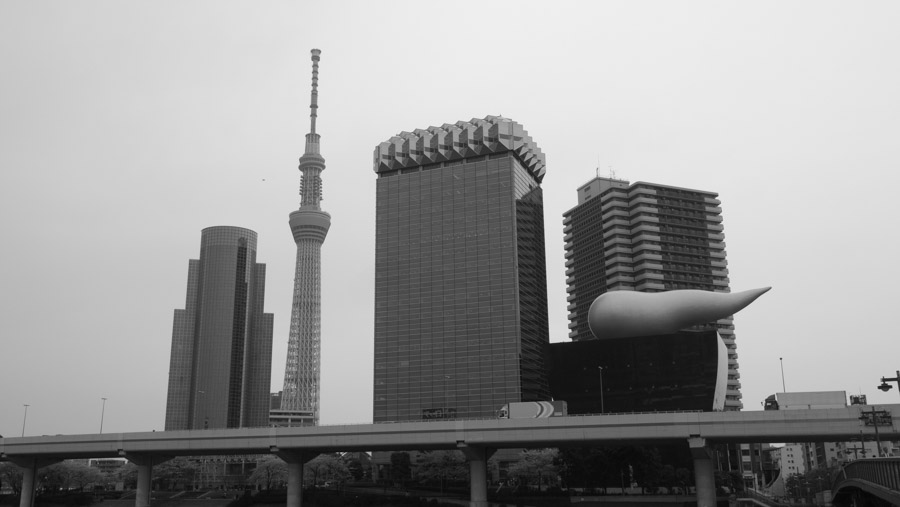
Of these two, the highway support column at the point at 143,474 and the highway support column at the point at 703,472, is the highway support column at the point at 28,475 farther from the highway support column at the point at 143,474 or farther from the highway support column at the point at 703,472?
the highway support column at the point at 703,472

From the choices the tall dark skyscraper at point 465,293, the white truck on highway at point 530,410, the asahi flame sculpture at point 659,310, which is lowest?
the white truck on highway at point 530,410

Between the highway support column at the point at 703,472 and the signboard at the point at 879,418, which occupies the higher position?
the signboard at the point at 879,418

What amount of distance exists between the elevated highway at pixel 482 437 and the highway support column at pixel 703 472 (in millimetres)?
82

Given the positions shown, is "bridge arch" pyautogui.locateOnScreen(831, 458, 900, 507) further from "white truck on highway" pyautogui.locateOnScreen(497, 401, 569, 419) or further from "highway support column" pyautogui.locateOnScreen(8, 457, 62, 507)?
"highway support column" pyautogui.locateOnScreen(8, 457, 62, 507)

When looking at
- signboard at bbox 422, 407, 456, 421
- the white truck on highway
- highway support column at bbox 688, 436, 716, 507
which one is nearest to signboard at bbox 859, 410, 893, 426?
highway support column at bbox 688, 436, 716, 507

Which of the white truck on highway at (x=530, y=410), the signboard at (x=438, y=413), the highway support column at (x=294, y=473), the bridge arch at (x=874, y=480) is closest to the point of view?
the bridge arch at (x=874, y=480)

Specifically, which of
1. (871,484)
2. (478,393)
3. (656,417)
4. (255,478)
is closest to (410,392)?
(478,393)

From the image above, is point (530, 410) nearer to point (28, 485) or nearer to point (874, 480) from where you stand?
point (874, 480)

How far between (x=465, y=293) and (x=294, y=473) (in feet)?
345

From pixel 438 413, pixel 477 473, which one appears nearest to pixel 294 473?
pixel 477 473

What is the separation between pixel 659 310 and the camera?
10188 cm

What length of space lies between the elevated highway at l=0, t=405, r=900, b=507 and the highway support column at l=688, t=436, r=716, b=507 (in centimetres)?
8

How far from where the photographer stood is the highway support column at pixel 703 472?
6750cm

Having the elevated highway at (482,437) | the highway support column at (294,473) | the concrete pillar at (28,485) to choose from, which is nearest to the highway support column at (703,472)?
the elevated highway at (482,437)
